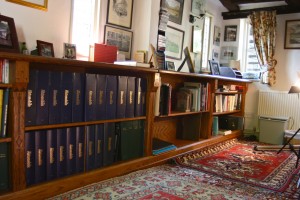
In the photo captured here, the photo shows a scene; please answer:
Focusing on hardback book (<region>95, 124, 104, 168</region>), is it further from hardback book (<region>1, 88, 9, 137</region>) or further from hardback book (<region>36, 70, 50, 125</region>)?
hardback book (<region>1, 88, 9, 137</region>)

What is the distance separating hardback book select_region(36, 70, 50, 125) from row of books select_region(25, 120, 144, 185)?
0.09 m

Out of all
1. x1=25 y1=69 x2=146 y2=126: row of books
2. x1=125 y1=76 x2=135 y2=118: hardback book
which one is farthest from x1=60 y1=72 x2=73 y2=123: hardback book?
x1=125 y1=76 x2=135 y2=118: hardback book

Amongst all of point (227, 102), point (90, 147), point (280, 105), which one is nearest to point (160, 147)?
point (90, 147)

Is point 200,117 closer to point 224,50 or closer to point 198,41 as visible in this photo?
point 198,41

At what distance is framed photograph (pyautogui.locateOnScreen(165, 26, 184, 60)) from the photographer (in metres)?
3.74

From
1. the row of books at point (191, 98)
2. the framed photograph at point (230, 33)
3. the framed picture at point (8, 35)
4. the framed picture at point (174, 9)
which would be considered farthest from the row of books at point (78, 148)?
the framed photograph at point (230, 33)

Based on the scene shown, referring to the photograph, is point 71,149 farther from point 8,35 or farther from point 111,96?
point 8,35

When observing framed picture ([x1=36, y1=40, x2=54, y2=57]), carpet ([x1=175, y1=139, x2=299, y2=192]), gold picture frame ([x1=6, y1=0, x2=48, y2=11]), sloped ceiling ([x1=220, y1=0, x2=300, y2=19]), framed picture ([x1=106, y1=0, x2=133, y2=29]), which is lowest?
carpet ([x1=175, y1=139, x2=299, y2=192])

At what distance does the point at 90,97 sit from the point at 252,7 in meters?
3.98

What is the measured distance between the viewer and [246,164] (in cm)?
308

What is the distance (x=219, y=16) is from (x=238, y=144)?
8.08 feet

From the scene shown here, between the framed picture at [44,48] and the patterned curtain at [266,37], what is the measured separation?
12.1ft

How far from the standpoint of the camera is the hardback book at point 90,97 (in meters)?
2.15

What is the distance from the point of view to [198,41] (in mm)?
4410
